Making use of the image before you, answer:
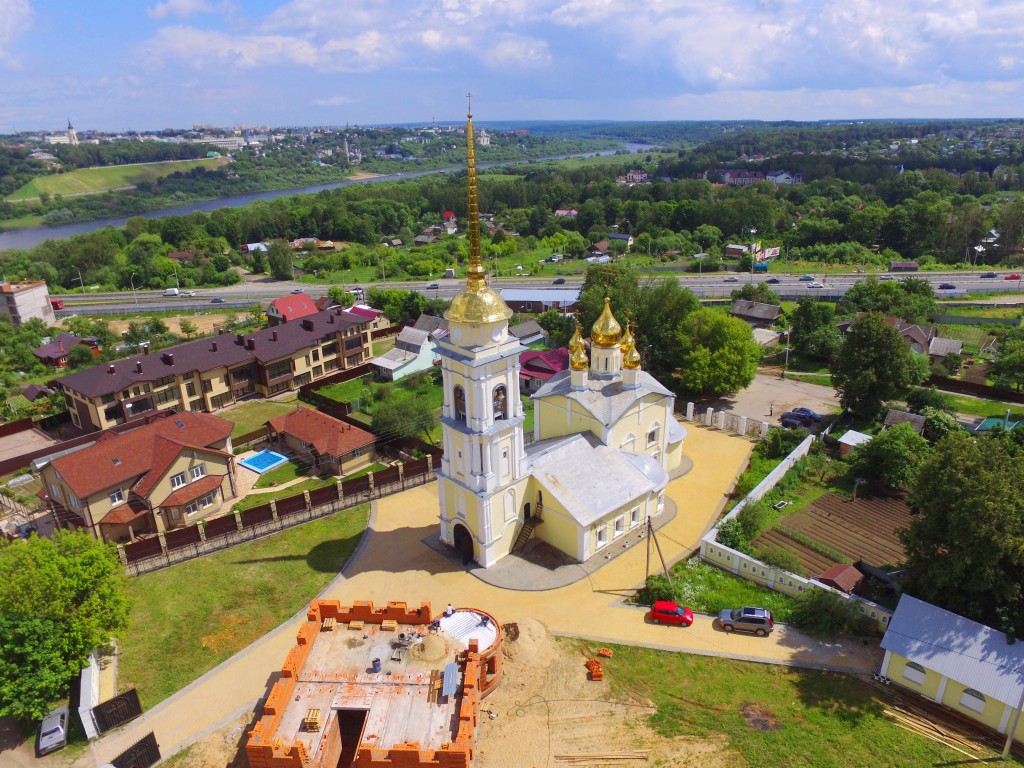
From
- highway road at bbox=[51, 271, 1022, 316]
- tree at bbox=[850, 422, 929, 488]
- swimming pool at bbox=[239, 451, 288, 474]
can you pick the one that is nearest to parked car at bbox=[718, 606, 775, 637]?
tree at bbox=[850, 422, 929, 488]

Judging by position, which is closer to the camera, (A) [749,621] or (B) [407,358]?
(A) [749,621]

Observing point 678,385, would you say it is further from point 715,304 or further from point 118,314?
point 118,314

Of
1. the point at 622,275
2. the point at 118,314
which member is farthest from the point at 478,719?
the point at 118,314

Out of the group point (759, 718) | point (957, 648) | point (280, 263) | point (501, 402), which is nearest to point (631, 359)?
point (501, 402)

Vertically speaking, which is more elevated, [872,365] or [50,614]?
[872,365]

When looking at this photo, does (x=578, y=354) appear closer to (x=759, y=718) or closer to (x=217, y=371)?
(x=759, y=718)

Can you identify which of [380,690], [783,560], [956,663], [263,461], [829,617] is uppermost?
[956,663]

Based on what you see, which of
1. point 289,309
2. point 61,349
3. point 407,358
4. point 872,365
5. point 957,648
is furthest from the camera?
point 289,309

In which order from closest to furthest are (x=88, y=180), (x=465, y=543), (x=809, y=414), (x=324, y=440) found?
(x=465, y=543), (x=324, y=440), (x=809, y=414), (x=88, y=180)
